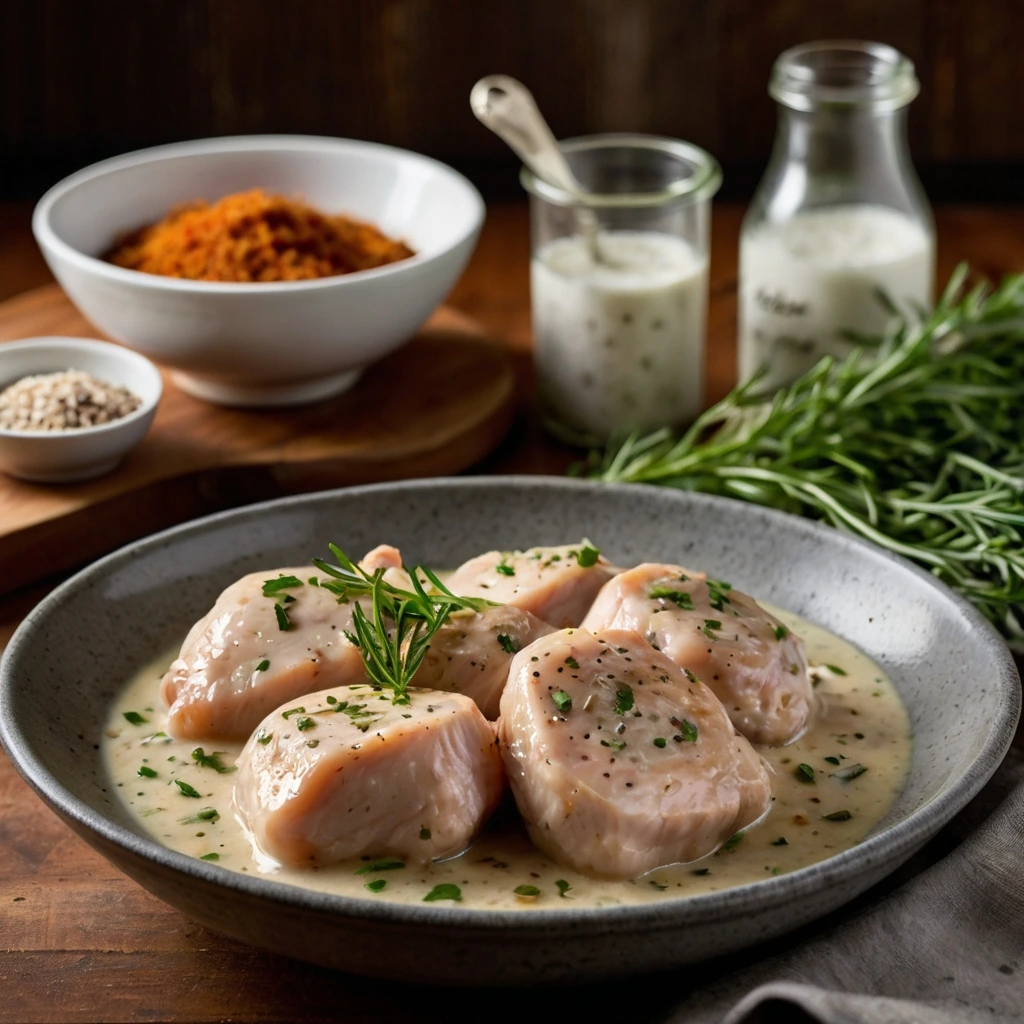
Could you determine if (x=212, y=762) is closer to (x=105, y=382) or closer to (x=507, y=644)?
(x=507, y=644)

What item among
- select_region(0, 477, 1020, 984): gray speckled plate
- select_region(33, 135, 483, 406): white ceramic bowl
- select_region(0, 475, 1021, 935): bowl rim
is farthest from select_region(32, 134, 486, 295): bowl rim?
select_region(0, 475, 1021, 935): bowl rim

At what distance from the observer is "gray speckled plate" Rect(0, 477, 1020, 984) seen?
55.0 inches

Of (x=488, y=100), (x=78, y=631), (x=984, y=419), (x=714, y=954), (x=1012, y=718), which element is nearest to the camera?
(x=714, y=954)

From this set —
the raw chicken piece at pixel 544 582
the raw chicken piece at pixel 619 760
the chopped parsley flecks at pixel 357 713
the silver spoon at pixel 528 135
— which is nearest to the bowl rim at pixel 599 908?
the raw chicken piece at pixel 619 760

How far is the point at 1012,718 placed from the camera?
172cm

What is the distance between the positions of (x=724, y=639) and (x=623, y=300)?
1.14 metres

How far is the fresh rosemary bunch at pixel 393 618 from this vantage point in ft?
5.70

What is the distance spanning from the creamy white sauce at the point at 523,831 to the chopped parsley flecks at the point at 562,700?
6.3 inches

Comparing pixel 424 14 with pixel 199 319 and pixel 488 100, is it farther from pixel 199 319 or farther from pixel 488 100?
pixel 199 319

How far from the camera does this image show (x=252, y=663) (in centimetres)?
183

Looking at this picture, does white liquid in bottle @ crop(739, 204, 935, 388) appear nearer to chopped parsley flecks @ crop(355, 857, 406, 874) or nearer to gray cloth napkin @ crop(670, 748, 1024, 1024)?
gray cloth napkin @ crop(670, 748, 1024, 1024)

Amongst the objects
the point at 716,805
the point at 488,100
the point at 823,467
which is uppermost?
the point at 488,100

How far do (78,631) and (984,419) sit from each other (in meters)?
1.58

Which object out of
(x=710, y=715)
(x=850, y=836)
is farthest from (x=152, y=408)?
(x=850, y=836)
